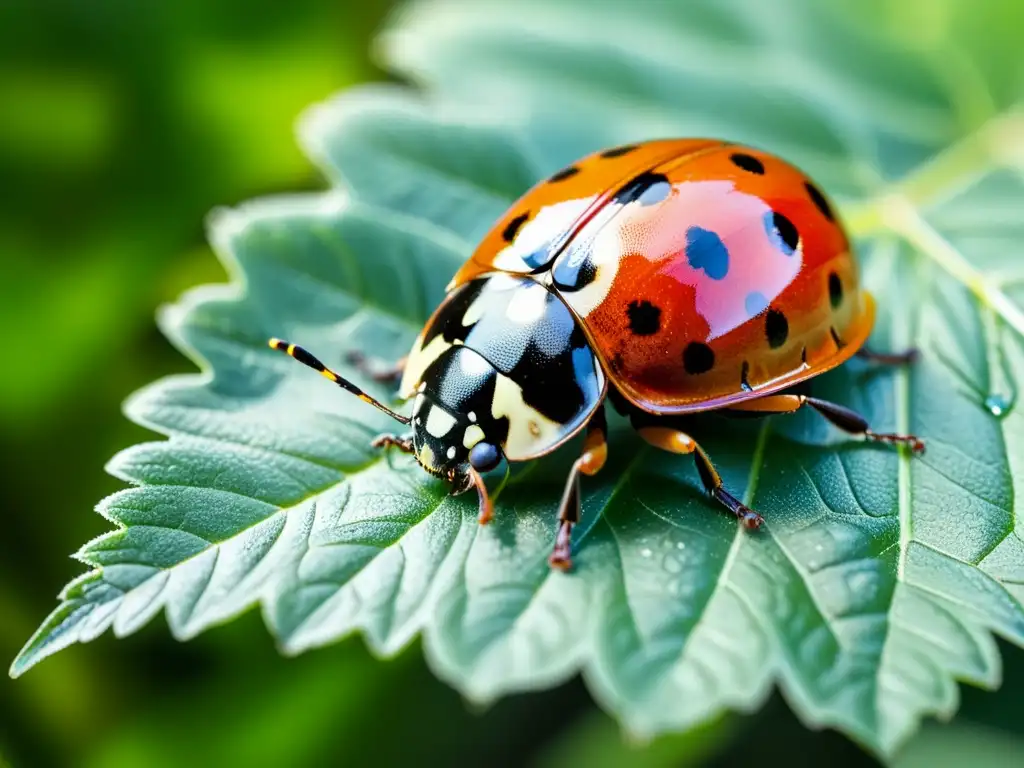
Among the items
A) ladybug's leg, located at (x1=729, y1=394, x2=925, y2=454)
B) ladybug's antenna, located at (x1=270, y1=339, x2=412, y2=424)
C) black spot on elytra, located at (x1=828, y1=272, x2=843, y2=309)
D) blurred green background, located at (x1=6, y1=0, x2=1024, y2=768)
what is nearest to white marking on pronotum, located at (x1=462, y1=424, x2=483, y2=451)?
ladybug's antenna, located at (x1=270, y1=339, x2=412, y2=424)

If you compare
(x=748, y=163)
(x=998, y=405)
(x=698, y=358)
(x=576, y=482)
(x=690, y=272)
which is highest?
(x=748, y=163)

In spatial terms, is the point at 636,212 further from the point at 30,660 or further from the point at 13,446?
the point at 13,446

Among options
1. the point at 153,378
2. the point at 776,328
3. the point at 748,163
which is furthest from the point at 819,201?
the point at 153,378

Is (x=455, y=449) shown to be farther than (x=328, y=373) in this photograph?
No

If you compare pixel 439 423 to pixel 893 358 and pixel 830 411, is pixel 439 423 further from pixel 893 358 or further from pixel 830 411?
pixel 893 358

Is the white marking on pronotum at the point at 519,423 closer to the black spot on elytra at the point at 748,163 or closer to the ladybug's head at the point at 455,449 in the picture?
the ladybug's head at the point at 455,449

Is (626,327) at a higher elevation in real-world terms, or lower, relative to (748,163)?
lower
